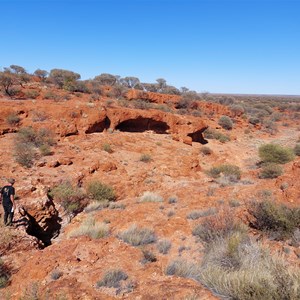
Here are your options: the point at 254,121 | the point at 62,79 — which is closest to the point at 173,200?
the point at 62,79

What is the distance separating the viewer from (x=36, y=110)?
15.0 m

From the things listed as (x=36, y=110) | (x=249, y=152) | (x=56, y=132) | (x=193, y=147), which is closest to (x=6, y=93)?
(x=36, y=110)

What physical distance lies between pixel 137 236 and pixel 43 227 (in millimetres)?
3296

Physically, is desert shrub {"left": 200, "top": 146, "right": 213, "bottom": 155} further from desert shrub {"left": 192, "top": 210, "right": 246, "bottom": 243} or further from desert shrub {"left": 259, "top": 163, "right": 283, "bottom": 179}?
desert shrub {"left": 192, "top": 210, "right": 246, "bottom": 243}

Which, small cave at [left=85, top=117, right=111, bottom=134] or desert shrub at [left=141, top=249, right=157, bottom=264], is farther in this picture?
small cave at [left=85, top=117, right=111, bottom=134]

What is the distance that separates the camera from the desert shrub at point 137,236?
18.1ft

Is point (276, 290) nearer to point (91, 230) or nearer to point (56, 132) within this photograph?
point (91, 230)

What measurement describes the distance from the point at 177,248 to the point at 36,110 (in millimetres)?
12308

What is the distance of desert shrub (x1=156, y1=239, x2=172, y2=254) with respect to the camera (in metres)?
5.23

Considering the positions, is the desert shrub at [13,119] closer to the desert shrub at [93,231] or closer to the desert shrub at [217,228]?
the desert shrub at [93,231]

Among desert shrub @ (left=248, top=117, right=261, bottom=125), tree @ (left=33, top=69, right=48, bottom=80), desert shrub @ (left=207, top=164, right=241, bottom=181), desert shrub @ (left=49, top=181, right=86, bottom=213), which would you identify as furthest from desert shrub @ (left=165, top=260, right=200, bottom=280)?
tree @ (left=33, top=69, right=48, bottom=80)

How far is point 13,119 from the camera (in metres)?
13.7

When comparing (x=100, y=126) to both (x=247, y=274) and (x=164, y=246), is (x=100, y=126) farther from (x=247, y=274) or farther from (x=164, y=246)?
(x=247, y=274)

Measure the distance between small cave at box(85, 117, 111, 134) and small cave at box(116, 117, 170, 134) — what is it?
961 mm
